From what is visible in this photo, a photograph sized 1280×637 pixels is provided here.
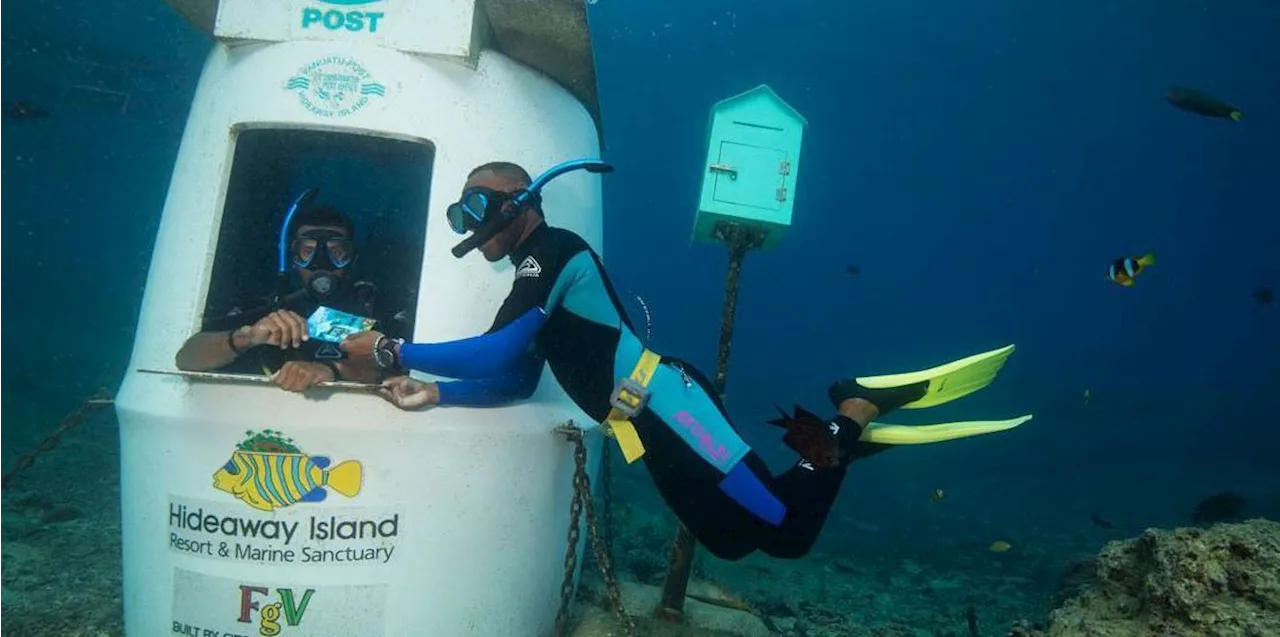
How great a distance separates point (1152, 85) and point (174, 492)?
42.0 metres

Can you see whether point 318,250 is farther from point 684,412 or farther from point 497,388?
point 684,412

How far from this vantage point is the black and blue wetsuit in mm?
3467

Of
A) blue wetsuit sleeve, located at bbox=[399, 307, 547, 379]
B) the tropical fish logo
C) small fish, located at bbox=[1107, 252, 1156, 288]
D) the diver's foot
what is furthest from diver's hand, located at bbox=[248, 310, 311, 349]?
small fish, located at bbox=[1107, 252, 1156, 288]

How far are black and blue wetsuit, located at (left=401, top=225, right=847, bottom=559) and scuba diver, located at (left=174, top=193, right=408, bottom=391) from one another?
712mm

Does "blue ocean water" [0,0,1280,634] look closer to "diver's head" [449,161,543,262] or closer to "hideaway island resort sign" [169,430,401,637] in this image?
"diver's head" [449,161,543,262]

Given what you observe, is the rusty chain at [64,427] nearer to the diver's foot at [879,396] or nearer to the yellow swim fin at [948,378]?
the diver's foot at [879,396]

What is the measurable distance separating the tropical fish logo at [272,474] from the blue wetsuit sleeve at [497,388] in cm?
70

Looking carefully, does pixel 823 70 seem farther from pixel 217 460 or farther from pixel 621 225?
pixel 217 460

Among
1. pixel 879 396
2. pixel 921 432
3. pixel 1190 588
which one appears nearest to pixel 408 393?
pixel 879 396

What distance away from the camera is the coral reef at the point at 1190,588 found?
2619mm

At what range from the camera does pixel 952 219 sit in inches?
2048

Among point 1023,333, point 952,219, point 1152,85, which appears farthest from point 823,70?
point 1023,333

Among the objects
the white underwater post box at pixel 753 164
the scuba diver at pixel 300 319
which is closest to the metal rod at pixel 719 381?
the white underwater post box at pixel 753 164

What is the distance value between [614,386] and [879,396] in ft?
5.51
